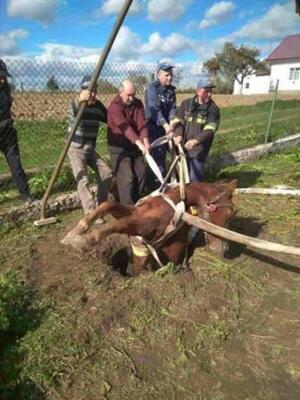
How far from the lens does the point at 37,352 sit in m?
3.46

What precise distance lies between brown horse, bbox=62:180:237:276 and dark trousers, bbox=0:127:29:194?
2325mm

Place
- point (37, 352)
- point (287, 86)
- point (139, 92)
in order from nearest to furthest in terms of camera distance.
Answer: point (37, 352) < point (139, 92) < point (287, 86)

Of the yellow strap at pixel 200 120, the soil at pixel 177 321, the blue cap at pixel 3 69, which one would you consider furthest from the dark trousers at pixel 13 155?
the yellow strap at pixel 200 120

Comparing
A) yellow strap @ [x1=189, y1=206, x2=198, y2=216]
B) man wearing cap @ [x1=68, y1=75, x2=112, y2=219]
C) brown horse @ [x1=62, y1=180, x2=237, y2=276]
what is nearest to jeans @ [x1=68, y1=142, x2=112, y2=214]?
man wearing cap @ [x1=68, y1=75, x2=112, y2=219]

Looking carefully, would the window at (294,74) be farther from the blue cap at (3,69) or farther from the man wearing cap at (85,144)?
the blue cap at (3,69)

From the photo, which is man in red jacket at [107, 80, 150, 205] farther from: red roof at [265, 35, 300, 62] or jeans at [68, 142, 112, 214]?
red roof at [265, 35, 300, 62]

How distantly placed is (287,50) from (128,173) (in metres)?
59.1

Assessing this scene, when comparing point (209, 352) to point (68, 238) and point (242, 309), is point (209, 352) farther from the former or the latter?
point (68, 238)

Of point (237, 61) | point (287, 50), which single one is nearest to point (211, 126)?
point (287, 50)

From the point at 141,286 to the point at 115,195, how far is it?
2.56 m

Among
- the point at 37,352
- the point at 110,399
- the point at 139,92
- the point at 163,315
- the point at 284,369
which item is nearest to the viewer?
the point at 110,399

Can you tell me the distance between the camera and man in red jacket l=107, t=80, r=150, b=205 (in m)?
6.09

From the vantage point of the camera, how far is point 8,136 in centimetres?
634

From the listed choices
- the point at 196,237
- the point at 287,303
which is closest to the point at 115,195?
the point at 196,237
